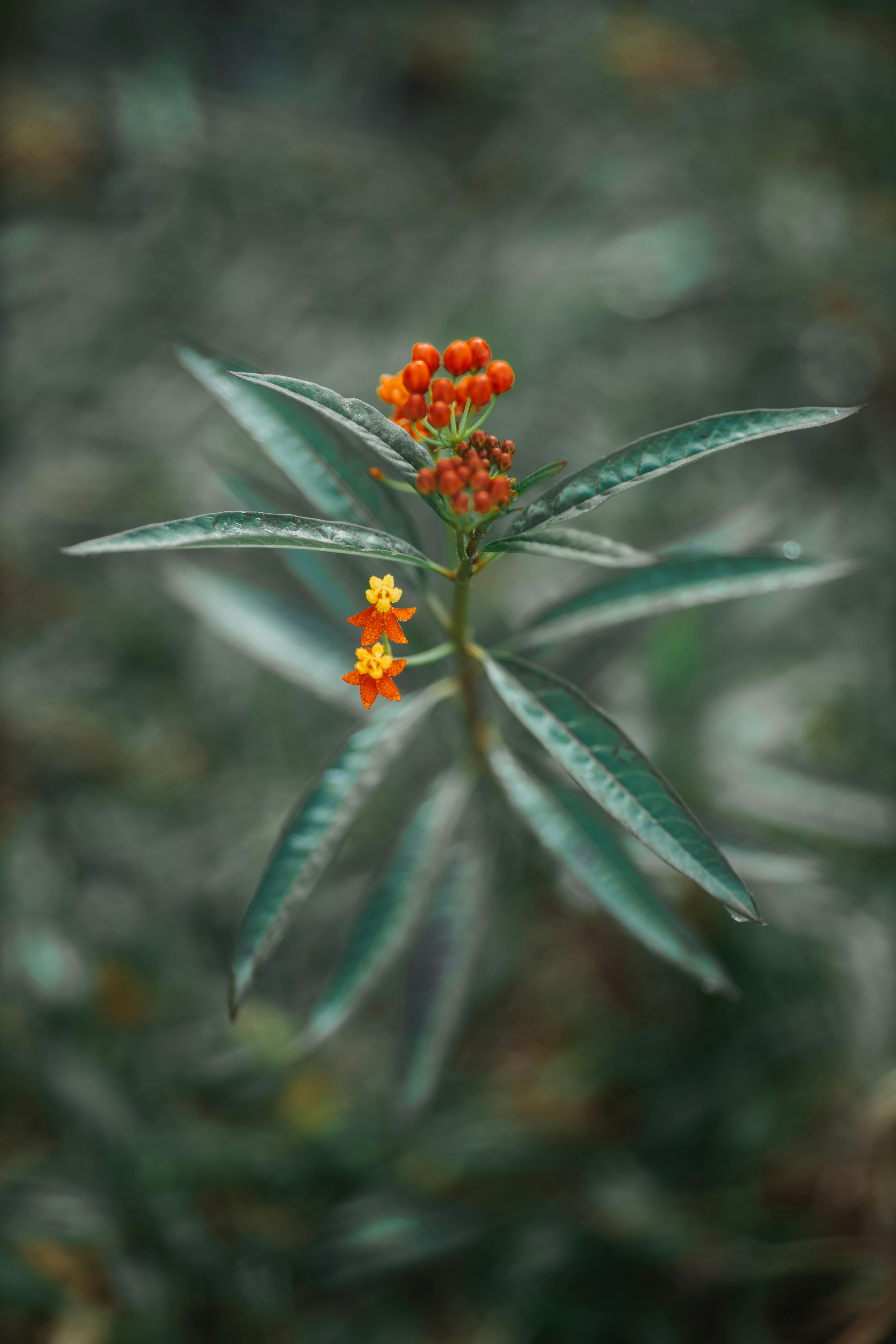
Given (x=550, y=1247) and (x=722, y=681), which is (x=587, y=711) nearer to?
(x=722, y=681)

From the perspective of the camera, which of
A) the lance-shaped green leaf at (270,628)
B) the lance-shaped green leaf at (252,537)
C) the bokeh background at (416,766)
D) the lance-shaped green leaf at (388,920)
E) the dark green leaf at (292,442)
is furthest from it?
the bokeh background at (416,766)

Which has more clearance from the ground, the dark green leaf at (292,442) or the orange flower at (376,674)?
the dark green leaf at (292,442)

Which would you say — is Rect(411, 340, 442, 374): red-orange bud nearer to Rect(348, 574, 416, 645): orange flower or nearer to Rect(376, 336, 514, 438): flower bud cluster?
Rect(376, 336, 514, 438): flower bud cluster

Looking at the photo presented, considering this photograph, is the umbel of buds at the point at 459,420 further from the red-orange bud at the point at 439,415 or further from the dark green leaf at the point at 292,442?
the dark green leaf at the point at 292,442

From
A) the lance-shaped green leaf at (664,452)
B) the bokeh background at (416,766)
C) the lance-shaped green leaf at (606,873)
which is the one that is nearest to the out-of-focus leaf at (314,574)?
the bokeh background at (416,766)

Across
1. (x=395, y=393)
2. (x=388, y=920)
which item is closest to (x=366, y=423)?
(x=395, y=393)

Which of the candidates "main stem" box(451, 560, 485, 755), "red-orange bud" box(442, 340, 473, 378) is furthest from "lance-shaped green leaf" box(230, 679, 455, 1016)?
"red-orange bud" box(442, 340, 473, 378)
